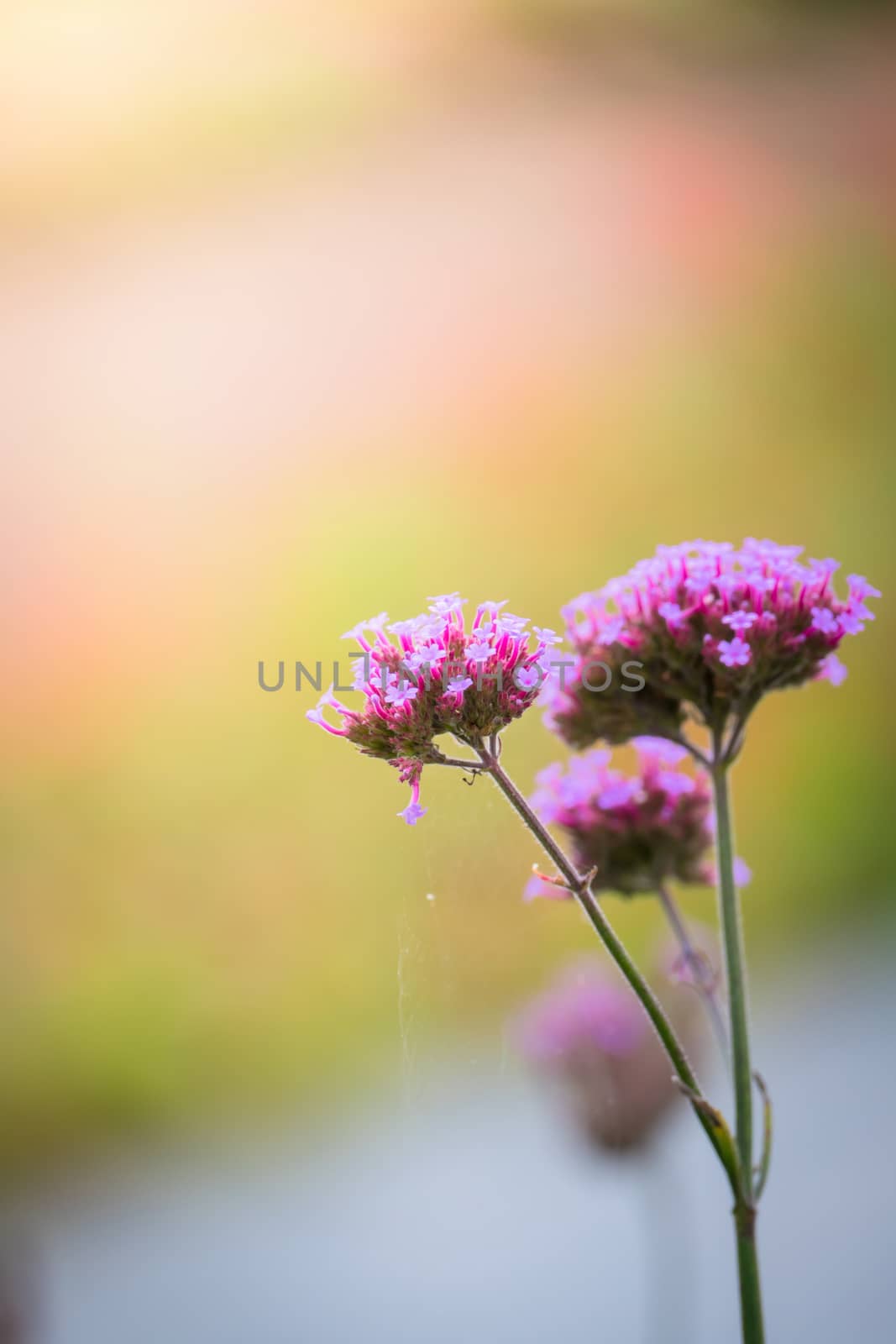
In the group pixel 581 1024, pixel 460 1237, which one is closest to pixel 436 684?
pixel 581 1024

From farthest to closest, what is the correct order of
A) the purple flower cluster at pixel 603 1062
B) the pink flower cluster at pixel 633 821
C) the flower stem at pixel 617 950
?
the purple flower cluster at pixel 603 1062 < the pink flower cluster at pixel 633 821 < the flower stem at pixel 617 950

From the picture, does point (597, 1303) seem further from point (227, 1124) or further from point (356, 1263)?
point (227, 1124)

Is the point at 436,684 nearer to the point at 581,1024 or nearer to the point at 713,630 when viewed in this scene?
the point at 713,630

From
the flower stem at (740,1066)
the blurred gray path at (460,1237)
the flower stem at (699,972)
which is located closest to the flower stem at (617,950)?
the flower stem at (740,1066)

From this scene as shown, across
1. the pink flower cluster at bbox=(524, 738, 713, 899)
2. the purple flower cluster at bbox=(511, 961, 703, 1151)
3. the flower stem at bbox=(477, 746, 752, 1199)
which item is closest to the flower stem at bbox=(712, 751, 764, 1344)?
the flower stem at bbox=(477, 746, 752, 1199)

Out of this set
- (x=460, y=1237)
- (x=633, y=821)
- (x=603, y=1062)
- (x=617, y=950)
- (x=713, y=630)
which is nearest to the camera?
(x=617, y=950)

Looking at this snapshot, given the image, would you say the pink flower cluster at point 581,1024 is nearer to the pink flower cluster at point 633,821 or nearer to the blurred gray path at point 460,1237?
the blurred gray path at point 460,1237

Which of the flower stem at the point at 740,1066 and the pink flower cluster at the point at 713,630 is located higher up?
the pink flower cluster at the point at 713,630

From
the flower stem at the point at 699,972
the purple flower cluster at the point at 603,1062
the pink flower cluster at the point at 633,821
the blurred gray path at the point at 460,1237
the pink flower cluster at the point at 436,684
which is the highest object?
the pink flower cluster at the point at 436,684
